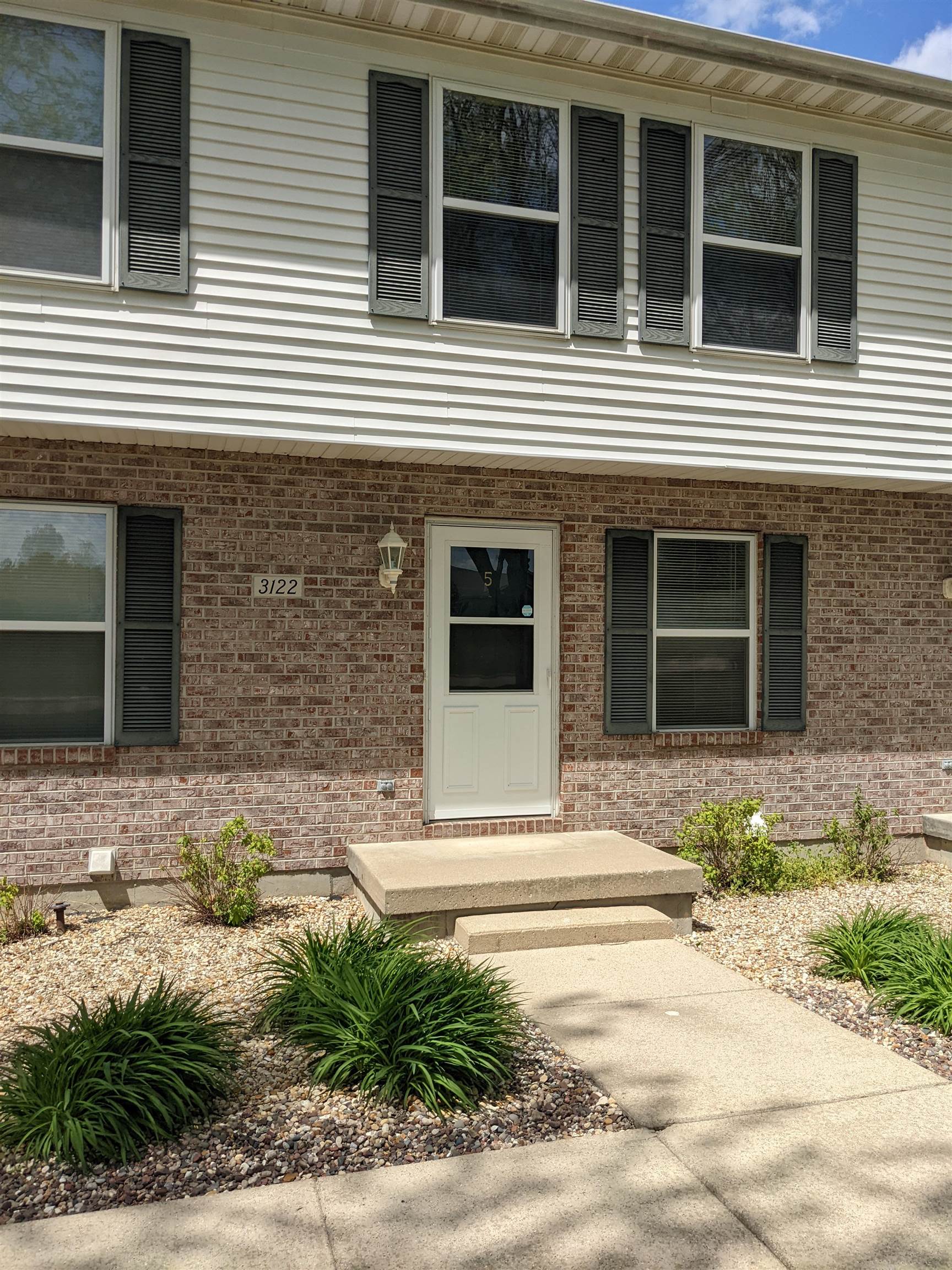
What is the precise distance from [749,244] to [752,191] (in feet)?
1.30

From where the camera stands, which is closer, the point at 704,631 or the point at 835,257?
the point at 835,257

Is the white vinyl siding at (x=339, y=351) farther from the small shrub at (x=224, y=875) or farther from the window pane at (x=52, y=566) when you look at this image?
the small shrub at (x=224, y=875)

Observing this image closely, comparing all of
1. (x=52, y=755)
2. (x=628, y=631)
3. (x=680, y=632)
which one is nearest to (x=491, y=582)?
(x=628, y=631)

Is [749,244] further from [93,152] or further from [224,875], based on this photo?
[224,875]

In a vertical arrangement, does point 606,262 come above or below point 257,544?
above

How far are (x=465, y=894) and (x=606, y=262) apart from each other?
14.0 ft

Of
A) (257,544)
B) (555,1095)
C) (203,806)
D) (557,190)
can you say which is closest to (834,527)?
(557,190)

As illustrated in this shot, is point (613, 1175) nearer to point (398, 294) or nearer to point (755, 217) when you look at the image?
point (398, 294)

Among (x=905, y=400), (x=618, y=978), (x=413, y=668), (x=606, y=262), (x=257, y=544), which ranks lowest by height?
(x=618, y=978)

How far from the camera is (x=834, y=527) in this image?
8.27 m

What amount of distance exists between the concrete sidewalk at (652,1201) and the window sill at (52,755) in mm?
3776

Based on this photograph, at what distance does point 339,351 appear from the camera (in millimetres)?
6359

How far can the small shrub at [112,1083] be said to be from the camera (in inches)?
128

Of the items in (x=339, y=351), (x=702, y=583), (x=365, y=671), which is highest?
(x=339, y=351)
